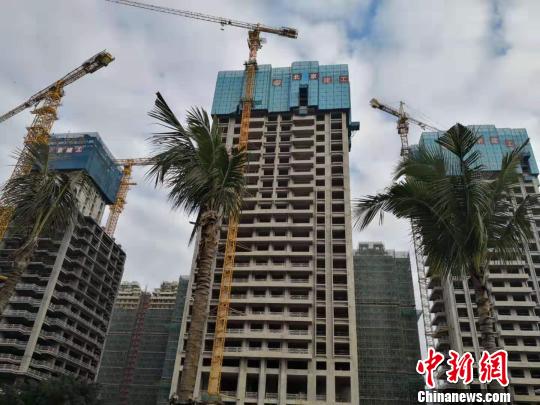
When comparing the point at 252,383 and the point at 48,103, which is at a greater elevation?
the point at 48,103

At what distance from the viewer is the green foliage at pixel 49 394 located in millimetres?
48531

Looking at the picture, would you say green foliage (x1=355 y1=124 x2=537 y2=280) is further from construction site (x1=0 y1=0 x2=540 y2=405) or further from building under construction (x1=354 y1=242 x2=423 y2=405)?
building under construction (x1=354 y1=242 x2=423 y2=405)

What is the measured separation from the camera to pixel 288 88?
80.4 metres

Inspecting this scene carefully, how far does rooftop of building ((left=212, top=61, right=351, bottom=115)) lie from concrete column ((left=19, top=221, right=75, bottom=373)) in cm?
3573

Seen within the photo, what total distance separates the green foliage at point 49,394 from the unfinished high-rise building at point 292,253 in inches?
443

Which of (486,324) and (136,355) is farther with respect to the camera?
(136,355)

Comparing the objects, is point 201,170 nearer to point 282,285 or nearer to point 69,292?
point 282,285

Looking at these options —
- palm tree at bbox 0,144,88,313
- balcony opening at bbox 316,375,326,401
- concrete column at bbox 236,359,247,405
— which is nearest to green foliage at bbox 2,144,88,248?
palm tree at bbox 0,144,88,313

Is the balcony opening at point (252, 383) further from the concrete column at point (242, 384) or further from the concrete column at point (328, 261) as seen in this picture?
the concrete column at point (328, 261)

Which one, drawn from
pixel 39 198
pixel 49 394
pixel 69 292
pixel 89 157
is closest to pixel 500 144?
pixel 89 157

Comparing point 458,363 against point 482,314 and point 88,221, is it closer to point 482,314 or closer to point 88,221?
point 482,314

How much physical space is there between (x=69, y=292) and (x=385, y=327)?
55.2 m

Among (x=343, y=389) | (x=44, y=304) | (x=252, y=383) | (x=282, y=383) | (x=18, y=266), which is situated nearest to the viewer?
(x=18, y=266)

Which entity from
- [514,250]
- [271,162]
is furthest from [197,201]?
[271,162]
